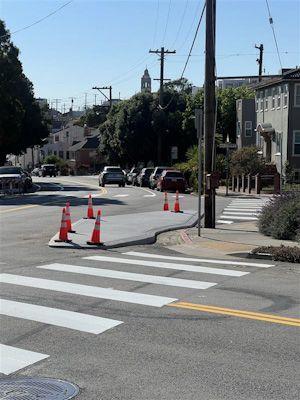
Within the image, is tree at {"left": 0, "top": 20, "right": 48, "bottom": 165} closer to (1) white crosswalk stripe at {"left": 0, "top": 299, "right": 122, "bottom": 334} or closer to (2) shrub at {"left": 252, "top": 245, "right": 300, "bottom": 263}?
(2) shrub at {"left": 252, "top": 245, "right": 300, "bottom": 263}

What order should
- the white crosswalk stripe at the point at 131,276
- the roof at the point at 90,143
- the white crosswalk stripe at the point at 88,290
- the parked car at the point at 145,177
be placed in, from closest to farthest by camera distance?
1. the white crosswalk stripe at the point at 88,290
2. the white crosswalk stripe at the point at 131,276
3. the parked car at the point at 145,177
4. the roof at the point at 90,143

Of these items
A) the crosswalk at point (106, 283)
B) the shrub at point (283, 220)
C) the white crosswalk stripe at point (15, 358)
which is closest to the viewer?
the white crosswalk stripe at point (15, 358)

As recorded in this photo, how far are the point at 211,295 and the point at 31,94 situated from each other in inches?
2279

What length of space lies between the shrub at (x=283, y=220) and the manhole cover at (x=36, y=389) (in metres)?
10.1

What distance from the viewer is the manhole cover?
15.3ft

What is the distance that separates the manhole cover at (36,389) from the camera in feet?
15.3

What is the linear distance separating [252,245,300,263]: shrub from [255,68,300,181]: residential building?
92.2 feet

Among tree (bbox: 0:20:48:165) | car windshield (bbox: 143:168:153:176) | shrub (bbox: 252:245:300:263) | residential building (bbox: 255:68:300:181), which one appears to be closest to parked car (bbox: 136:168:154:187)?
car windshield (bbox: 143:168:153:176)

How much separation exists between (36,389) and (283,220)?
10720mm

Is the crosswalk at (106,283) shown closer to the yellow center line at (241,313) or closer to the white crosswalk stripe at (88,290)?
the white crosswalk stripe at (88,290)

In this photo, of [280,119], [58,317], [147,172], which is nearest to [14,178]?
[147,172]

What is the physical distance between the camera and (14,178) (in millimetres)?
36750

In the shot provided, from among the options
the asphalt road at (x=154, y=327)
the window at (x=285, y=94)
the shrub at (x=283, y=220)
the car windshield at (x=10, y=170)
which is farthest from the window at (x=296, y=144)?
the asphalt road at (x=154, y=327)

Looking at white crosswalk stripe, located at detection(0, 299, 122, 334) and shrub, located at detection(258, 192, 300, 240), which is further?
shrub, located at detection(258, 192, 300, 240)
